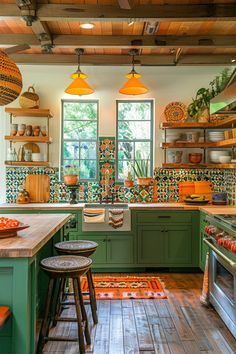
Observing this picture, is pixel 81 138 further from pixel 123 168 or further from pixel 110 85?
pixel 110 85

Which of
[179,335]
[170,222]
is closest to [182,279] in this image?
[170,222]

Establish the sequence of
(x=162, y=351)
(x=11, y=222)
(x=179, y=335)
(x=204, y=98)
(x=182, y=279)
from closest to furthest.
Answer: (x=11, y=222) → (x=162, y=351) → (x=179, y=335) → (x=182, y=279) → (x=204, y=98)

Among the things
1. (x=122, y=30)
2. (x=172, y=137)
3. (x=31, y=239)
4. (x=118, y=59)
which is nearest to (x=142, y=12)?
(x=122, y=30)

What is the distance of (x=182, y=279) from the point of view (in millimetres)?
4676

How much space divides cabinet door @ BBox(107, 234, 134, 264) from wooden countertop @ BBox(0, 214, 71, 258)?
1.67m

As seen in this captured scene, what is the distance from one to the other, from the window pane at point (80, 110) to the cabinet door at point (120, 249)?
6.35ft

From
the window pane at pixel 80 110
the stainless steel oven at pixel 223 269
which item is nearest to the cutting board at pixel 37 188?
the window pane at pixel 80 110

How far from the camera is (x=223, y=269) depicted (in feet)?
10.7

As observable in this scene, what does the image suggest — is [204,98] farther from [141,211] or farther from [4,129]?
[4,129]

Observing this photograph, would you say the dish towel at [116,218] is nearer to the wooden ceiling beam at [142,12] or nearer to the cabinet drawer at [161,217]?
the cabinet drawer at [161,217]

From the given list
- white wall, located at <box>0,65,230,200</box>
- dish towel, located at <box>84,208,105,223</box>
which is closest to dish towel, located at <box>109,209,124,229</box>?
dish towel, located at <box>84,208,105,223</box>

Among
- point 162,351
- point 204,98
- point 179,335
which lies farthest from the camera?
point 204,98

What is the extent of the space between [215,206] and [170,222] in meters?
0.64

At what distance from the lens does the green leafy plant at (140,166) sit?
222 inches
